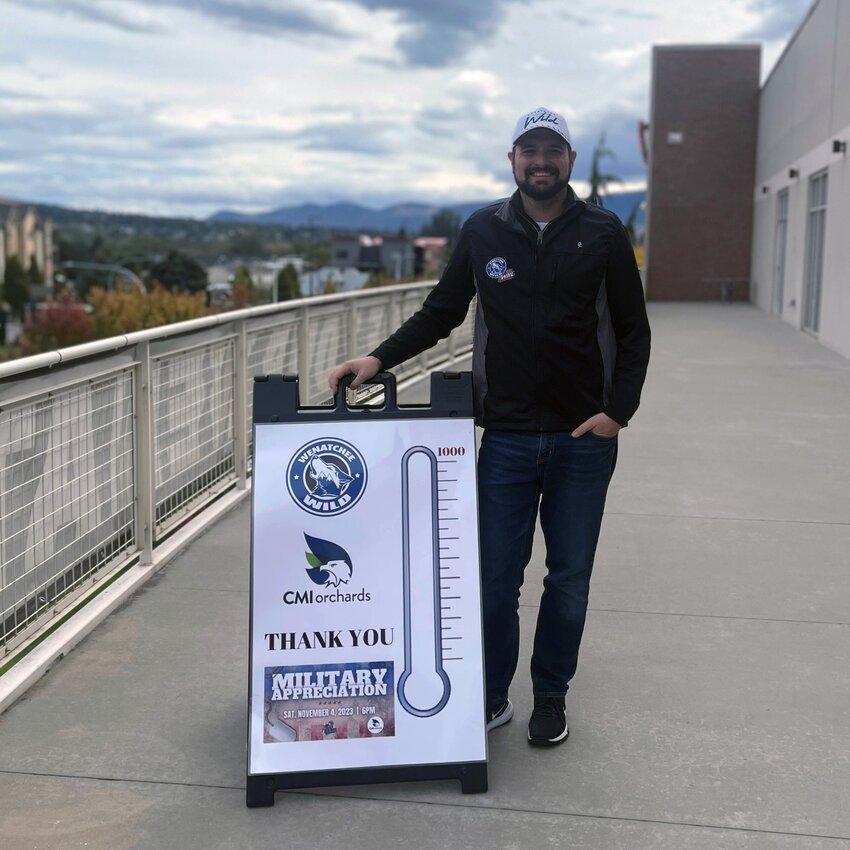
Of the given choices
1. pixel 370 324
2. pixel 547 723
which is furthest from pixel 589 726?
→ pixel 370 324

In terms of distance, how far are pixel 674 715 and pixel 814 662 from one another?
79 cm

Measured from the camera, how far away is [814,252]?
21.7 m

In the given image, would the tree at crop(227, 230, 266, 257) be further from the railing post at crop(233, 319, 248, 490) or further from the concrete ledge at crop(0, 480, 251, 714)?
the concrete ledge at crop(0, 480, 251, 714)

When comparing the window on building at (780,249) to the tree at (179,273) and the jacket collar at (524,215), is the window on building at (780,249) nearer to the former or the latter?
the jacket collar at (524,215)

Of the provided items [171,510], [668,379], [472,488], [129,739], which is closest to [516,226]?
[472,488]

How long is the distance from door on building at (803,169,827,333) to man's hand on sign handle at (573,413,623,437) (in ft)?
58.1

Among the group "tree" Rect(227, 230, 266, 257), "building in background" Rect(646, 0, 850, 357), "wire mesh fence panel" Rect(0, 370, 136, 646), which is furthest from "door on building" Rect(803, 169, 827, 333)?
"tree" Rect(227, 230, 266, 257)

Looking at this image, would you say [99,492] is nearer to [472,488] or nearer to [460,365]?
[472,488]

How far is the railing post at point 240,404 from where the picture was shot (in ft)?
22.7

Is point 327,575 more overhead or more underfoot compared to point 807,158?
more underfoot

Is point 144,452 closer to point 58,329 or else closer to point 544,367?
point 544,367

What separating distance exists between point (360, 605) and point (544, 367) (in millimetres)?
864

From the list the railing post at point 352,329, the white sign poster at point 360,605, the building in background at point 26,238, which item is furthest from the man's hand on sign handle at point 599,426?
the building in background at point 26,238

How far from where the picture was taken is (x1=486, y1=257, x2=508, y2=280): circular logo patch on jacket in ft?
10.9
